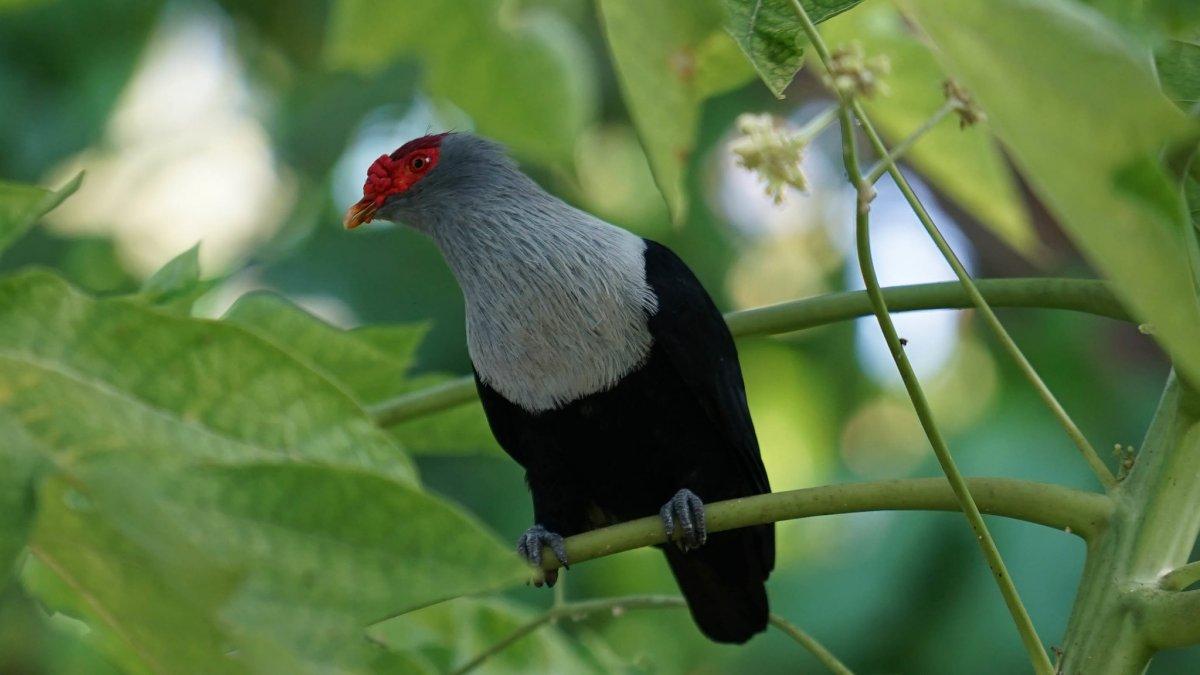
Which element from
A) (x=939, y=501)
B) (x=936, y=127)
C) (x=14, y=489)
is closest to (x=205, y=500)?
(x=14, y=489)

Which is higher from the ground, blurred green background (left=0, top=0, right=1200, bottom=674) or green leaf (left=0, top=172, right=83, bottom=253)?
green leaf (left=0, top=172, right=83, bottom=253)

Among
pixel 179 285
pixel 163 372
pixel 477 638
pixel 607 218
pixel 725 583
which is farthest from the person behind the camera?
pixel 607 218

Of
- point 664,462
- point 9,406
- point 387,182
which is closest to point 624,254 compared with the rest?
point 664,462

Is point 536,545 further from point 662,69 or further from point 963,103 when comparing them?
point 963,103

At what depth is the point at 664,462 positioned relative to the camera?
9.69ft

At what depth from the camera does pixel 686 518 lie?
8.90ft

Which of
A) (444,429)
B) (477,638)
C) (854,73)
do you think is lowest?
(477,638)

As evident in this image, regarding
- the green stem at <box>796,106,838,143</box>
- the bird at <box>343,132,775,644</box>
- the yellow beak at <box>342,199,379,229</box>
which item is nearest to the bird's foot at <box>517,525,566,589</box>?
the bird at <box>343,132,775,644</box>

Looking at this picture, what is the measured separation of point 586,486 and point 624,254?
60 centimetres

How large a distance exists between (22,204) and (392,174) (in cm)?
156

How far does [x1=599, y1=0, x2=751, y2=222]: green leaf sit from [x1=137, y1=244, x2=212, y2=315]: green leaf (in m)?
0.75

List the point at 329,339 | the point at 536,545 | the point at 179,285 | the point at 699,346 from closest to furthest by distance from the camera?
1. the point at 179,285
2. the point at 329,339
3. the point at 699,346
4. the point at 536,545

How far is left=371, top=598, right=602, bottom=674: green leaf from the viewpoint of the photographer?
263 centimetres

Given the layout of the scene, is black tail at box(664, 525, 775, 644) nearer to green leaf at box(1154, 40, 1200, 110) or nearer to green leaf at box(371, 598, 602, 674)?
green leaf at box(371, 598, 602, 674)
